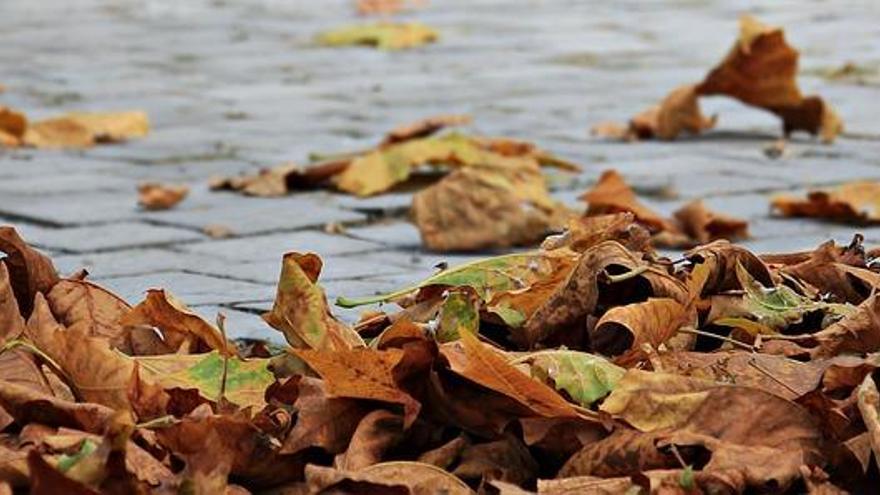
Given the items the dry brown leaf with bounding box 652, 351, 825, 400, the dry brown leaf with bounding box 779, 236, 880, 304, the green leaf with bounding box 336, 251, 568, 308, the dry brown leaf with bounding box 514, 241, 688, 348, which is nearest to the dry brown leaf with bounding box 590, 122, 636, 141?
the dry brown leaf with bounding box 779, 236, 880, 304

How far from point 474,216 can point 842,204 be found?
806 mm

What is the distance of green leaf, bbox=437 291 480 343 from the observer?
2.40 m

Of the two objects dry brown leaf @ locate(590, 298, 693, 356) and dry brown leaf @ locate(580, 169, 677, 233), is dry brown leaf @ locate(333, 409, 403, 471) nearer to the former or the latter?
dry brown leaf @ locate(590, 298, 693, 356)

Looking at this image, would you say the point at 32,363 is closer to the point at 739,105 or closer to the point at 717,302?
the point at 717,302

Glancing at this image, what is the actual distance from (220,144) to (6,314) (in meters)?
3.31

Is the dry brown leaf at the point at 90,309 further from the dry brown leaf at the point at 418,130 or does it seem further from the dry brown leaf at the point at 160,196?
the dry brown leaf at the point at 418,130

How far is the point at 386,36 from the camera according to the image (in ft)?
28.1

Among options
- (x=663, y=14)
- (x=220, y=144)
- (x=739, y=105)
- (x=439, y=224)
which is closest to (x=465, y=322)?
(x=439, y=224)

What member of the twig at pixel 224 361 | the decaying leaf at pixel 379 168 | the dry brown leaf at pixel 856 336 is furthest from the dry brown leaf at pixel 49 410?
the decaying leaf at pixel 379 168

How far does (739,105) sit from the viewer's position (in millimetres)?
6566

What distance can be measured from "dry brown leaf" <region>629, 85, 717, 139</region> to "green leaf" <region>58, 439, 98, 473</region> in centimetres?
396

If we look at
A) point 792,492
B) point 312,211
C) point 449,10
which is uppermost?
point 792,492

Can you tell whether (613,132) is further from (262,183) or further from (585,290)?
(585,290)

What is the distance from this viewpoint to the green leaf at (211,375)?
7.59ft
